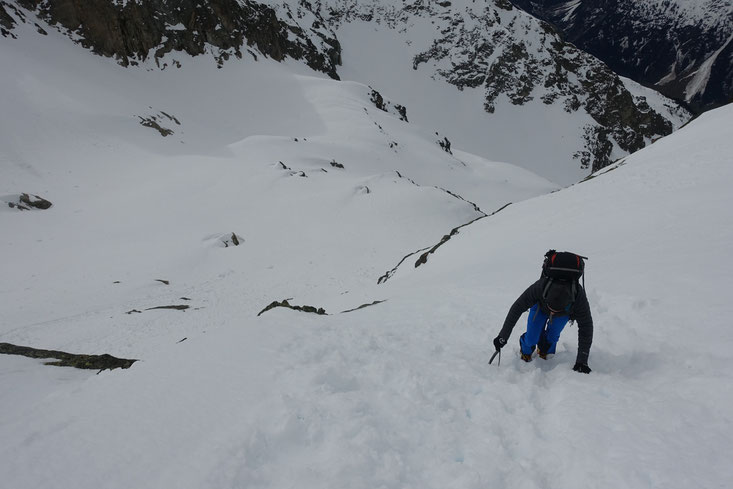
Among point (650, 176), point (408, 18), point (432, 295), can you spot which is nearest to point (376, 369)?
point (432, 295)

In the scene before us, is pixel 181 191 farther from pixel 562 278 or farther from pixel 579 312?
pixel 579 312

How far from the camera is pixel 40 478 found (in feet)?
10.5

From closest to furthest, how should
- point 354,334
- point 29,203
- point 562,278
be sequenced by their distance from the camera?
1. point 562,278
2. point 354,334
3. point 29,203

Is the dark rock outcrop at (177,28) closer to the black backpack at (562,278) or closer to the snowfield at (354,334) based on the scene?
the snowfield at (354,334)

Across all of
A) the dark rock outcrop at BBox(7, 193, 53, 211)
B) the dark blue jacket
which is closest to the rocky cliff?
the dark rock outcrop at BBox(7, 193, 53, 211)

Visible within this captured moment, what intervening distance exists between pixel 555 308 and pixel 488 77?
118030mm

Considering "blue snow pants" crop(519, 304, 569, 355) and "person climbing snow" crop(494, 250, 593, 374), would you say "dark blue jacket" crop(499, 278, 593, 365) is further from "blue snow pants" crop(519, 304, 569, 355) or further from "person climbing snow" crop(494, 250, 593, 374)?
"blue snow pants" crop(519, 304, 569, 355)

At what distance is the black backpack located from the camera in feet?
14.2

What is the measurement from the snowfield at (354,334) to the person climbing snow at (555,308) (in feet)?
1.05

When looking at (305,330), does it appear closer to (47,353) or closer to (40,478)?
(40,478)

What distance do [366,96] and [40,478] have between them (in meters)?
62.2

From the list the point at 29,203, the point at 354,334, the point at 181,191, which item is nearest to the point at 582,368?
the point at 354,334

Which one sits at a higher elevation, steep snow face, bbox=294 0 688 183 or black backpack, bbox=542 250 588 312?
steep snow face, bbox=294 0 688 183

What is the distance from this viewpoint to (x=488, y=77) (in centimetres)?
10625
